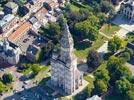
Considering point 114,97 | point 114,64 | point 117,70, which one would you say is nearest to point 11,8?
point 114,64

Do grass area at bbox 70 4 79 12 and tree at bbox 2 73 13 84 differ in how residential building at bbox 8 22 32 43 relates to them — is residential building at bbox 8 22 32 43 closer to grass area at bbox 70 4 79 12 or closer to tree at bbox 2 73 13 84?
tree at bbox 2 73 13 84

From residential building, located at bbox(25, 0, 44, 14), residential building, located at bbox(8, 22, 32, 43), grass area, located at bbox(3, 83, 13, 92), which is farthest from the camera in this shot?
residential building, located at bbox(25, 0, 44, 14)

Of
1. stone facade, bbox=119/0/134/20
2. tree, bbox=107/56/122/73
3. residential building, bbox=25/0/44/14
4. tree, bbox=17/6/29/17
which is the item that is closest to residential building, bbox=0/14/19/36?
tree, bbox=17/6/29/17

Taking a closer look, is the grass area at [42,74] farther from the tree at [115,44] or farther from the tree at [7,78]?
the tree at [115,44]

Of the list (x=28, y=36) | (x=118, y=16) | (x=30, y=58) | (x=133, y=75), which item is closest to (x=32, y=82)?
(x=30, y=58)

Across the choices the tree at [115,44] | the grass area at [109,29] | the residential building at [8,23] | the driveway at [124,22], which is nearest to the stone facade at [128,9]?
the driveway at [124,22]

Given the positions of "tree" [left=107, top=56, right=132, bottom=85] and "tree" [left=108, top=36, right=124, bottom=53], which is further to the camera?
"tree" [left=108, top=36, right=124, bottom=53]

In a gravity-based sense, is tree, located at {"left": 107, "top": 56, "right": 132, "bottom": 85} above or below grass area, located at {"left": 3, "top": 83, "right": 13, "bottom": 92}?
above
